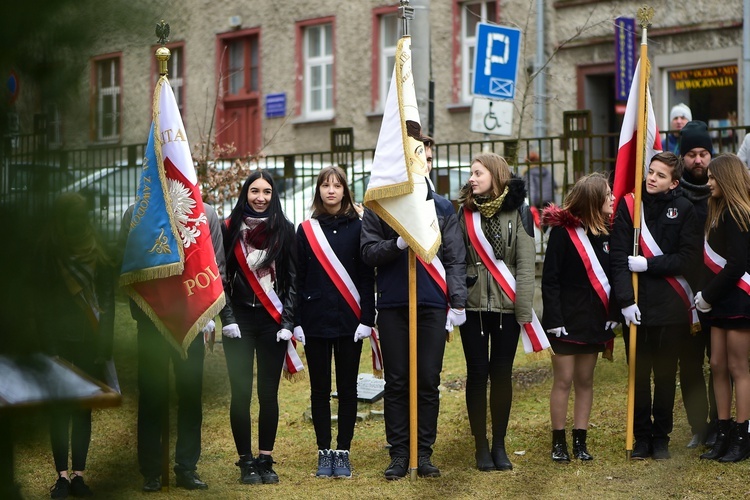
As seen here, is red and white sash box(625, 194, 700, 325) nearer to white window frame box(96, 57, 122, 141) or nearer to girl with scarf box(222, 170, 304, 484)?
girl with scarf box(222, 170, 304, 484)

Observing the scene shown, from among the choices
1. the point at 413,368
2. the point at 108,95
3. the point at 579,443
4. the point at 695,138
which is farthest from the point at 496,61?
the point at 108,95

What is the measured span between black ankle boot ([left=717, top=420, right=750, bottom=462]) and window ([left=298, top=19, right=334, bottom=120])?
16404mm

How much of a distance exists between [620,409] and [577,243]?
1.78 metres

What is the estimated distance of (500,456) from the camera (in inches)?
263

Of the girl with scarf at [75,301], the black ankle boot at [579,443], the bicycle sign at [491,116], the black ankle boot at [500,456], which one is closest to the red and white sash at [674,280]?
the black ankle boot at [579,443]

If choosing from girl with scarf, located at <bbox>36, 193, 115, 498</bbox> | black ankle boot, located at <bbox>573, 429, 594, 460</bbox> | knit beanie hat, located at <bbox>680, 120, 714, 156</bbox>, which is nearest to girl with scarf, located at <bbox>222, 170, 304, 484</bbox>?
black ankle boot, located at <bbox>573, 429, 594, 460</bbox>

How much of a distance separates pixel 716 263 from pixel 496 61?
4953mm

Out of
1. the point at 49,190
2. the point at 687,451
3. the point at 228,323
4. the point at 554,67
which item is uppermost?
the point at 554,67

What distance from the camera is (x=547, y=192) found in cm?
1112

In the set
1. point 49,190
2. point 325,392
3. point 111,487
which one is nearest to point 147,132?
point 49,190

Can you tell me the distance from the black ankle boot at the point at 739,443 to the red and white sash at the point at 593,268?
1.03 m

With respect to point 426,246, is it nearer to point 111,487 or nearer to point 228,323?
point 228,323

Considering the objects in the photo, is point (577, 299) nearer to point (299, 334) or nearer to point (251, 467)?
point (299, 334)

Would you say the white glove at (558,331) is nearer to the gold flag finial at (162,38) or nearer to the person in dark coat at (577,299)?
the person in dark coat at (577,299)
